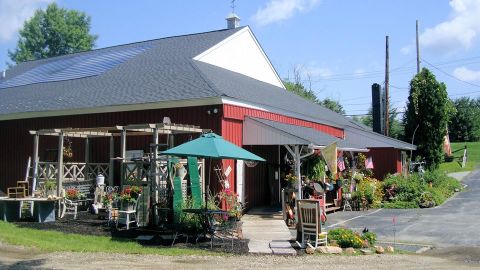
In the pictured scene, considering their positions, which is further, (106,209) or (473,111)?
Result: (473,111)

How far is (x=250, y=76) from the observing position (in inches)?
931

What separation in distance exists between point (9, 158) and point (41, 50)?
4060 cm

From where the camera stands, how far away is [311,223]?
11.0m

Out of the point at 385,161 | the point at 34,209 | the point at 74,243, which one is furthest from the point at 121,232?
the point at 385,161

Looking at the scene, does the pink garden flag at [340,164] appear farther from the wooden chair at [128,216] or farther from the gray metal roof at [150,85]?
the wooden chair at [128,216]

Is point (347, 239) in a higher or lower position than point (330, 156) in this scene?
lower

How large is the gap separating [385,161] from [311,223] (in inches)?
677

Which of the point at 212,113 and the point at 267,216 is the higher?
the point at 212,113

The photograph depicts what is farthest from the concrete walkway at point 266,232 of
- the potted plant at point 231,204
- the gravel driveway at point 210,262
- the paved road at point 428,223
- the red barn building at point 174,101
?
the paved road at point 428,223

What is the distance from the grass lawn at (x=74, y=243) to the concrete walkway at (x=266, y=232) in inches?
55.7

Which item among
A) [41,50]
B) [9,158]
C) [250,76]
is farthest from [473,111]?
[9,158]

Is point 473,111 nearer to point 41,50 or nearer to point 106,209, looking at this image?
point 41,50

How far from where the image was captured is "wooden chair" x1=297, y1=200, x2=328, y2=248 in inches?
429

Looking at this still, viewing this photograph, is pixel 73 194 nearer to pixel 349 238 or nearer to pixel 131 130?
pixel 131 130
